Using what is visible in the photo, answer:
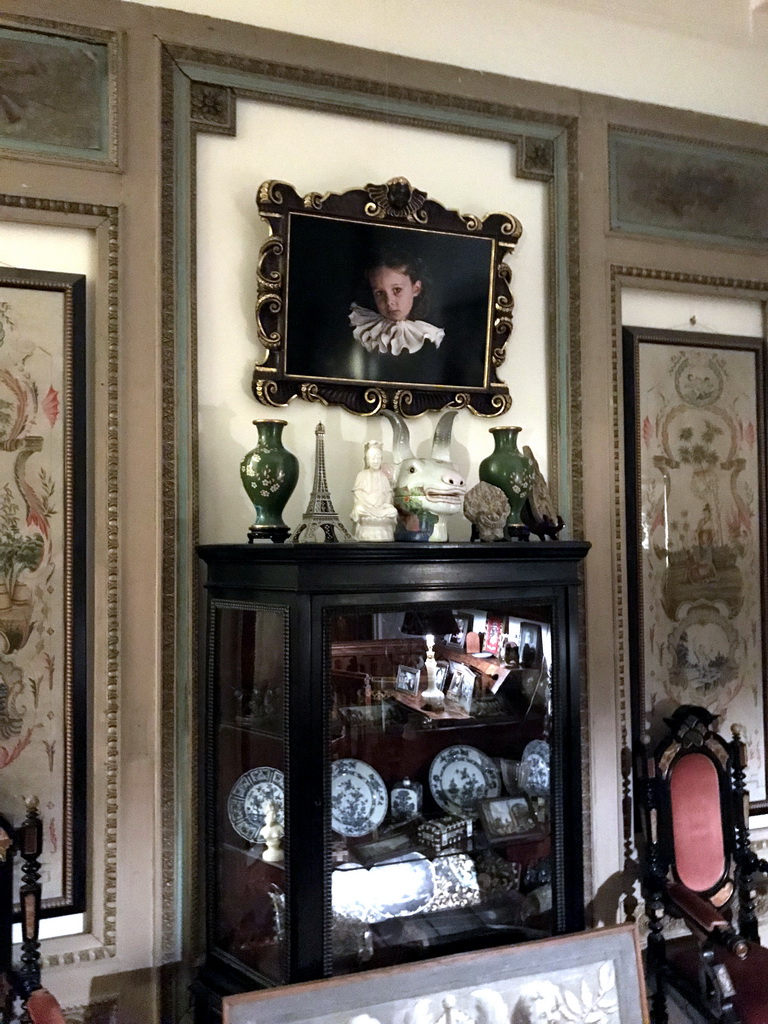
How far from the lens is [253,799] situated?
2.08 meters

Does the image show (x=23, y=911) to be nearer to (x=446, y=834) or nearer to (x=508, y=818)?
(x=446, y=834)

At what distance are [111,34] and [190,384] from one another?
2.96 ft

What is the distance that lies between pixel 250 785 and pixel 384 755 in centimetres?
34

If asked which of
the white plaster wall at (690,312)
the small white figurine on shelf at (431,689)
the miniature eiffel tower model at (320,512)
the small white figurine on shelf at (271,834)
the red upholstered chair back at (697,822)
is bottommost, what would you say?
the red upholstered chair back at (697,822)

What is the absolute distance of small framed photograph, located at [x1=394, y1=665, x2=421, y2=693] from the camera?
84.9 inches

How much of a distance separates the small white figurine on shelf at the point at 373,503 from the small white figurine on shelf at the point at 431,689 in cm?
31

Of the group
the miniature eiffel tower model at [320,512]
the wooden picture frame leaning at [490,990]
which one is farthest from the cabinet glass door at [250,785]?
the miniature eiffel tower model at [320,512]

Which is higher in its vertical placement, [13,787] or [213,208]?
[213,208]

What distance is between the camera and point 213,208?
232 centimetres

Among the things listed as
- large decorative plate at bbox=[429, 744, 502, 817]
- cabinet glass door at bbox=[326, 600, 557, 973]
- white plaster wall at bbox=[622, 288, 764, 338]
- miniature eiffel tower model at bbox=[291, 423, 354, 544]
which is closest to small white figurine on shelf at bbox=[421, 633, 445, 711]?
cabinet glass door at bbox=[326, 600, 557, 973]

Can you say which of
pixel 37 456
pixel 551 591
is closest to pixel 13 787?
pixel 37 456

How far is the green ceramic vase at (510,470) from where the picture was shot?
233cm

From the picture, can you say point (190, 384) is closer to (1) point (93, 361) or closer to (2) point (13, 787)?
(1) point (93, 361)

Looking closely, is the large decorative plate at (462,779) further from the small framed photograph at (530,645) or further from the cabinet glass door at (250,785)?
the cabinet glass door at (250,785)
